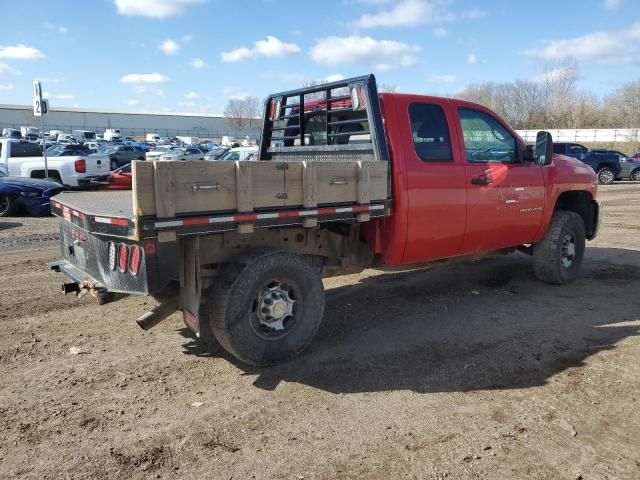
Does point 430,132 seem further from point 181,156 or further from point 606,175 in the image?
point 181,156

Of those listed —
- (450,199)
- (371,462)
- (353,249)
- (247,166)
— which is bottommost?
(371,462)

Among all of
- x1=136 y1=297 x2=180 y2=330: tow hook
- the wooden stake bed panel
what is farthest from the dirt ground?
the wooden stake bed panel

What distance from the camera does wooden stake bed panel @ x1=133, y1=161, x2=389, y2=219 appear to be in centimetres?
338

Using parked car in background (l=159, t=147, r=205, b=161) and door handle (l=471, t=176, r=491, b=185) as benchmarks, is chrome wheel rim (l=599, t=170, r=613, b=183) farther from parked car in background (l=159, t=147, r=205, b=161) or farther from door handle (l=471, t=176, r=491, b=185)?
door handle (l=471, t=176, r=491, b=185)

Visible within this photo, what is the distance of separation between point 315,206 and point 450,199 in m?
1.61

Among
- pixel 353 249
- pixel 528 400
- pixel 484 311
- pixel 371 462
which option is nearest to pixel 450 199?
pixel 353 249

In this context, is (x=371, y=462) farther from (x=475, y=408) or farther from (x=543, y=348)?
(x=543, y=348)

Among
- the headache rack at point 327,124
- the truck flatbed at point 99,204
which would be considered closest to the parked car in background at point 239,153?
the headache rack at point 327,124

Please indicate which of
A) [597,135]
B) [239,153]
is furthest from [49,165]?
[597,135]

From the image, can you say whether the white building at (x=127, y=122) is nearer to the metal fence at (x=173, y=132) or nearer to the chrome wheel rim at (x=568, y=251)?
the metal fence at (x=173, y=132)

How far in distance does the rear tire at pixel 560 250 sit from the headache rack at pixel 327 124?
2.96 meters

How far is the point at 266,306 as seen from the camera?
4.21 m

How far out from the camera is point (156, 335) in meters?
4.96

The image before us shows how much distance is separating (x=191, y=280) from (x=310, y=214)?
1.03m
